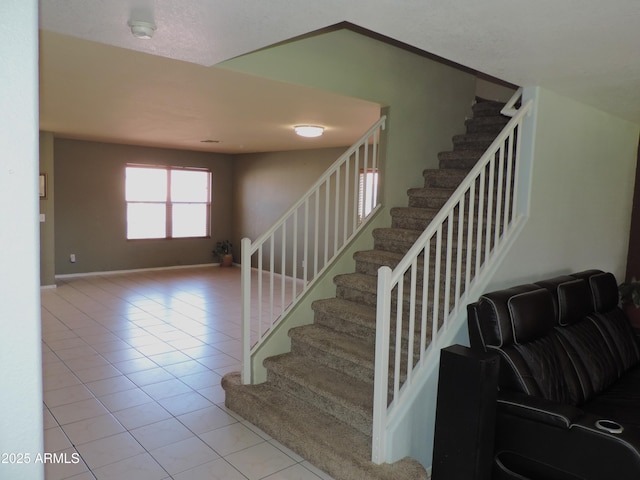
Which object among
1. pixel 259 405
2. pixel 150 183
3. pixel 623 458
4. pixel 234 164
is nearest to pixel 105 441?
pixel 259 405

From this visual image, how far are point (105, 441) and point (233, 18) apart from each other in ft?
8.50

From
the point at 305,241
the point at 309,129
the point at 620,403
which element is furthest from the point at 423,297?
the point at 309,129

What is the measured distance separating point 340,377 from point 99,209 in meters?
6.87

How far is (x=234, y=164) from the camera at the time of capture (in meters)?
10.0

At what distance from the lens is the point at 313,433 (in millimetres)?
2781

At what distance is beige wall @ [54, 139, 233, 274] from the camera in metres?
8.07

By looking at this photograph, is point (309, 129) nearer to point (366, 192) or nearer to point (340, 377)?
point (366, 192)

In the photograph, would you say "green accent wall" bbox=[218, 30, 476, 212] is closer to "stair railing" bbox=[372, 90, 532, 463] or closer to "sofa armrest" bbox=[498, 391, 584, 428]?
"stair railing" bbox=[372, 90, 532, 463]

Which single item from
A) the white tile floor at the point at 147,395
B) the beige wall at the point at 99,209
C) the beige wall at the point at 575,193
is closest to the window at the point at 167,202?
the beige wall at the point at 99,209

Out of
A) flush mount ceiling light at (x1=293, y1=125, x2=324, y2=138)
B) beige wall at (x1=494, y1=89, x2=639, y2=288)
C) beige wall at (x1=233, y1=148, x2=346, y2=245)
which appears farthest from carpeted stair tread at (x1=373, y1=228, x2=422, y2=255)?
beige wall at (x1=233, y1=148, x2=346, y2=245)

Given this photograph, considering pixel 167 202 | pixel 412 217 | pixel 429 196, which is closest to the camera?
pixel 412 217

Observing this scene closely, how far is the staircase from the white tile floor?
135 millimetres

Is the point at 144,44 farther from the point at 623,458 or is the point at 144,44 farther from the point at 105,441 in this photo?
the point at 623,458

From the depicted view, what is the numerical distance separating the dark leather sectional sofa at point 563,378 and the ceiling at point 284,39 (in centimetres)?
133
